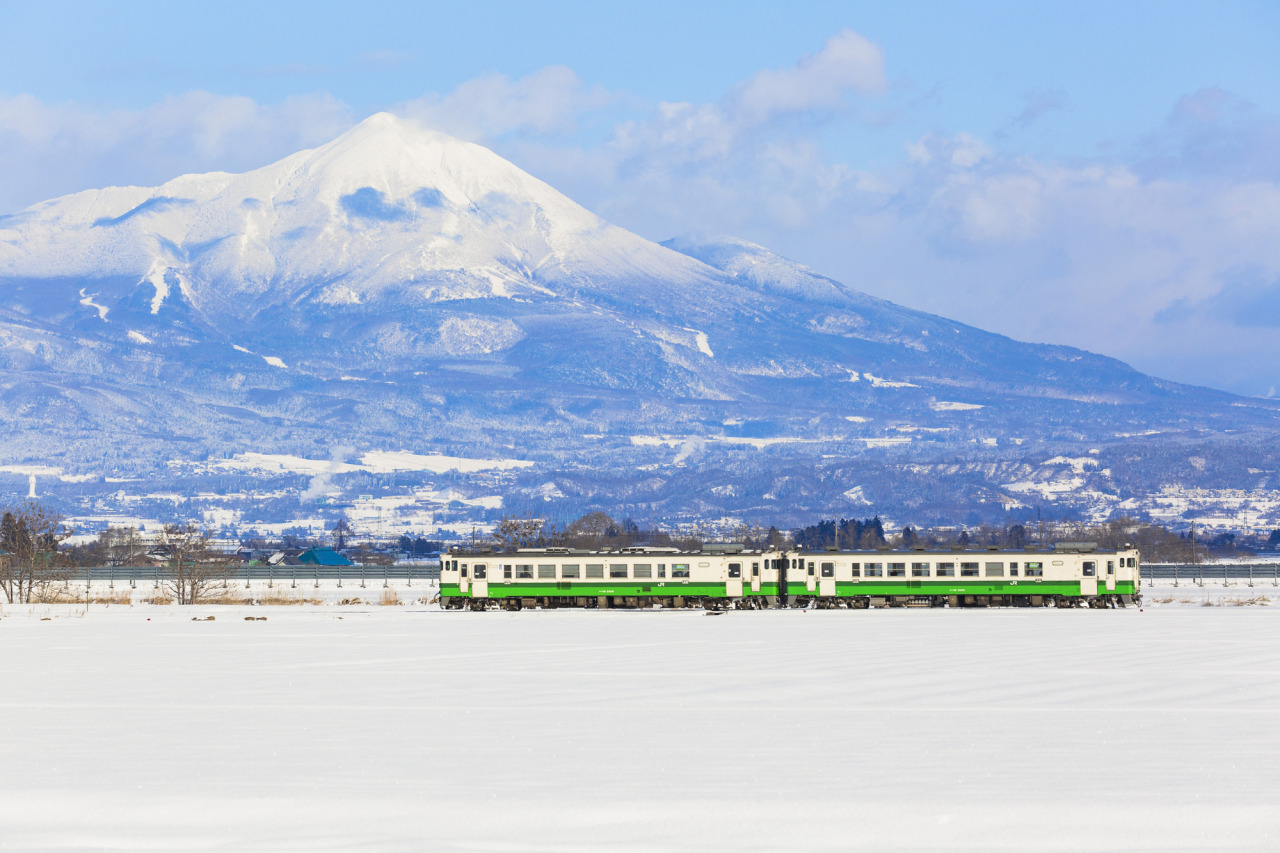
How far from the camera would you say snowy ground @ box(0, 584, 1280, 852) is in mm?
18844

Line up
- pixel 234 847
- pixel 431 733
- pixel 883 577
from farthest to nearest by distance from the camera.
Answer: pixel 883 577 < pixel 431 733 < pixel 234 847

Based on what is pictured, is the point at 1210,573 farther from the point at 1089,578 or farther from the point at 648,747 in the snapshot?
the point at 648,747

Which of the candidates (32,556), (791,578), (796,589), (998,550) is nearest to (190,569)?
(32,556)

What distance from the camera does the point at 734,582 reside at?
8000cm

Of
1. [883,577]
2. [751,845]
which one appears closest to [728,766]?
[751,845]

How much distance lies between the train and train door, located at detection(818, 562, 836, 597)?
0.05 meters

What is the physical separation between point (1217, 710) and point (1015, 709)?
342 centimetres

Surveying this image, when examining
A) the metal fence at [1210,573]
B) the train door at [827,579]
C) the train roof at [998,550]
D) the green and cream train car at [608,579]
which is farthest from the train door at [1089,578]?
the metal fence at [1210,573]

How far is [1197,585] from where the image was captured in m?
109

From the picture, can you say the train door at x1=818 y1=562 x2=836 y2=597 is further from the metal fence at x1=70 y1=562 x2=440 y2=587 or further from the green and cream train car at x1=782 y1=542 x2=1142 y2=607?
the metal fence at x1=70 y1=562 x2=440 y2=587

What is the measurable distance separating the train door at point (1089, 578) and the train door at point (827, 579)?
1168cm

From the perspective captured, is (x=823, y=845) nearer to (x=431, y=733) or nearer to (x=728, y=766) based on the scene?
(x=728, y=766)

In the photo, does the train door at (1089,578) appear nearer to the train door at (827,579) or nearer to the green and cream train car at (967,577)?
the green and cream train car at (967,577)

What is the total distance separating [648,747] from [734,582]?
55578mm
